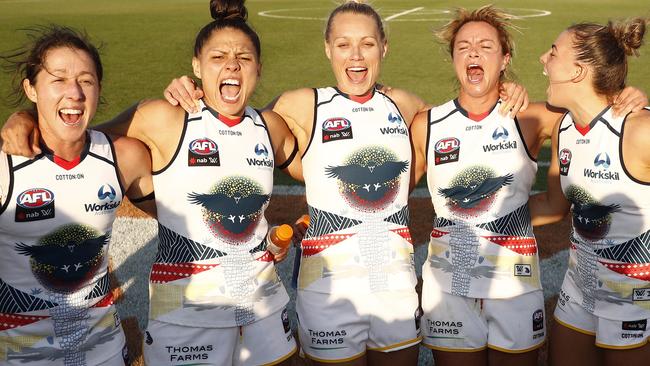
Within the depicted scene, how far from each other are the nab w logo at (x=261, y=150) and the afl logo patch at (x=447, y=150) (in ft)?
3.28

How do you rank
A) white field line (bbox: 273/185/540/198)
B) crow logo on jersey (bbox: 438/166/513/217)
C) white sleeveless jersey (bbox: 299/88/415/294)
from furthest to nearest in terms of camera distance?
white field line (bbox: 273/185/540/198) → crow logo on jersey (bbox: 438/166/513/217) → white sleeveless jersey (bbox: 299/88/415/294)

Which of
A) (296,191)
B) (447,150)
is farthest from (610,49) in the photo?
(296,191)

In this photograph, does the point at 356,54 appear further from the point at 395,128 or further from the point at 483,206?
the point at 483,206

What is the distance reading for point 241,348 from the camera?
4.07m

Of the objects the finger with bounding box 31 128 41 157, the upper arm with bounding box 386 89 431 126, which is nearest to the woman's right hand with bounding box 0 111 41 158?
the finger with bounding box 31 128 41 157

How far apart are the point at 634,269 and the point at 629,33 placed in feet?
4.16

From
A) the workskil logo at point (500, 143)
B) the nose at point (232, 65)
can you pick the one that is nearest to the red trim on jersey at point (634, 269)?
the workskil logo at point (500, 143)

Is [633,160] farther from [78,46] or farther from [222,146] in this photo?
[78,46]

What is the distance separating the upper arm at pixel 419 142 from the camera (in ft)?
15.1

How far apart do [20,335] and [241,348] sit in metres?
1.08

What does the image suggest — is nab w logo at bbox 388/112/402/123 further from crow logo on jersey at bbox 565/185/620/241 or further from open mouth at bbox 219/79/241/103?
crow logo on jersey at bbox 565/185/620/241

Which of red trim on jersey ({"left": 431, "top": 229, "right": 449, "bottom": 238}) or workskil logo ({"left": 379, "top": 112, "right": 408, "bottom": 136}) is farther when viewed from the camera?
red trim on jersey ({"left": 431, "top": 229, "right": 449, "bottom": 238})

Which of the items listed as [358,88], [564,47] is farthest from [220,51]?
[564,47]

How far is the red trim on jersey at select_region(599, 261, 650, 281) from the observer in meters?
4.22
